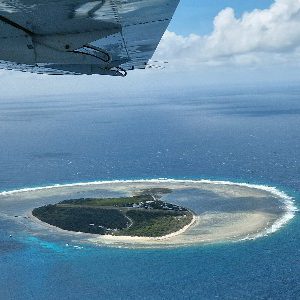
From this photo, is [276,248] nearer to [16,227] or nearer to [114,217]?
[114,217]

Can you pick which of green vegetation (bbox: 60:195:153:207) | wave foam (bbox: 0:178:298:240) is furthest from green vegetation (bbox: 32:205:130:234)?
wave foam (bbox: 0:178:298:240)

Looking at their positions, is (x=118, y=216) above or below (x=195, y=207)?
below

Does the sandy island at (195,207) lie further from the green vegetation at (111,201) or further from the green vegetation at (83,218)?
the green vegetation at (111,201)

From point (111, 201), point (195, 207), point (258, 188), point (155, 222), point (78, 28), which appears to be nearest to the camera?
point (78, 28)

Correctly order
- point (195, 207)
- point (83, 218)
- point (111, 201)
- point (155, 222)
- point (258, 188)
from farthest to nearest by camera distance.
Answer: point (258, 188) < point (111, 201) < point (195, 207) < point (83, 218) < point (155, 222)

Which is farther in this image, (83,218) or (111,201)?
(111,201)

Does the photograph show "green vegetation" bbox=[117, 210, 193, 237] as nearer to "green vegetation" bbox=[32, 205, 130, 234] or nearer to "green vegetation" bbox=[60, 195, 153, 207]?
"green vegetation" bbox=[32, 205, 130, 234]

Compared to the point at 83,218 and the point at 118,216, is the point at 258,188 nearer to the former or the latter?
the point at 118,216

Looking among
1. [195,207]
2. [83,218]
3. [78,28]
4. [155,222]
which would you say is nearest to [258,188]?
[195,207]

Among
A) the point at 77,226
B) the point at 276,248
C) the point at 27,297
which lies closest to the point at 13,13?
the point at 27,297
